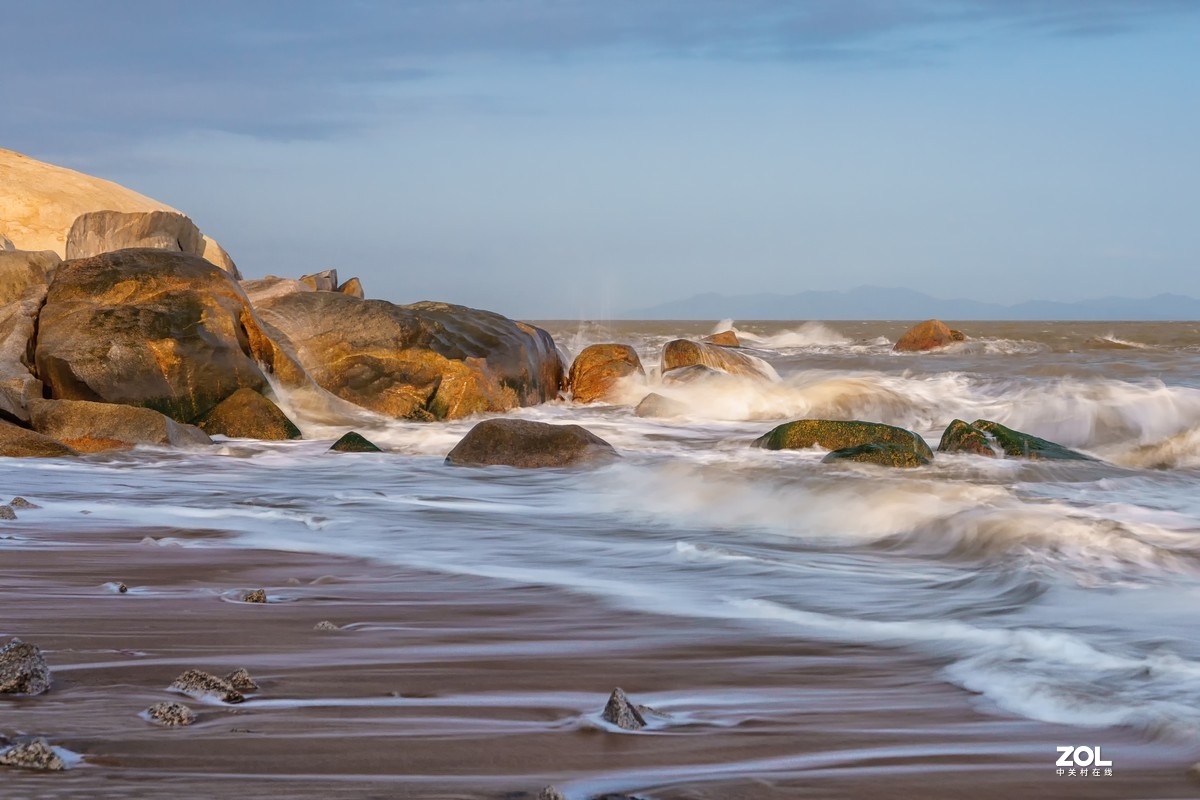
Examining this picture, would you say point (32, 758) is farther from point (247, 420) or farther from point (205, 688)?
point (247, 420)

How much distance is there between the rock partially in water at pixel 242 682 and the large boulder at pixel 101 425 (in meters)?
7.48

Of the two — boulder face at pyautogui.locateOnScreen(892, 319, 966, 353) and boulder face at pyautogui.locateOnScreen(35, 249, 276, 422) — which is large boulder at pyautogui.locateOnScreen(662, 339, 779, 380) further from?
boulder face at pyautogui.locateOnScreen(892, 319, 966, 353)

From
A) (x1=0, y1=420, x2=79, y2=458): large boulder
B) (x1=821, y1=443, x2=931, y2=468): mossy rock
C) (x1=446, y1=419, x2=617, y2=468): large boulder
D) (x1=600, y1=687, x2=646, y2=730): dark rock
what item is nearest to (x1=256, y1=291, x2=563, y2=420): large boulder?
(x1=446, y1=419, x2=617, y2=468): large boulder

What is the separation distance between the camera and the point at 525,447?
9.81 metres

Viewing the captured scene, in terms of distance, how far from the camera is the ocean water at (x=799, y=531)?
370 cm

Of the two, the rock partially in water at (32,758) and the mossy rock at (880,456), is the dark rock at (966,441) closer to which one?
the mossy rock at (880,456)

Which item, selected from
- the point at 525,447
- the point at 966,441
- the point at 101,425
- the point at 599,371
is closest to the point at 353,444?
the point at 525,447

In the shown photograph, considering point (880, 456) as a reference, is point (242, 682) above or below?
above

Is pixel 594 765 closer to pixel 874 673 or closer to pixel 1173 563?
pixel 874 673

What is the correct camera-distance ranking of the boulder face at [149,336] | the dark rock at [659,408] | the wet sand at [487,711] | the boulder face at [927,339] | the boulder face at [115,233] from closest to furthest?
the wet sand at [487,711], the boulder face at [149,336], the dark rock at [659,408], the boulder face at [115,233], the boulder face at [927,339]

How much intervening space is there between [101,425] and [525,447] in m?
3.51

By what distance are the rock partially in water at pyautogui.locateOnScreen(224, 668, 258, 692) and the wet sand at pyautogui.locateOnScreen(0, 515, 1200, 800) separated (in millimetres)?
30

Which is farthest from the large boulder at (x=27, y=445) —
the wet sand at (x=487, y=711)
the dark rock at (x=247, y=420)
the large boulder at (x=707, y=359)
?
the large boulder at (x=707, y=359)

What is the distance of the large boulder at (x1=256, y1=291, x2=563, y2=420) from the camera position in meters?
13.9
